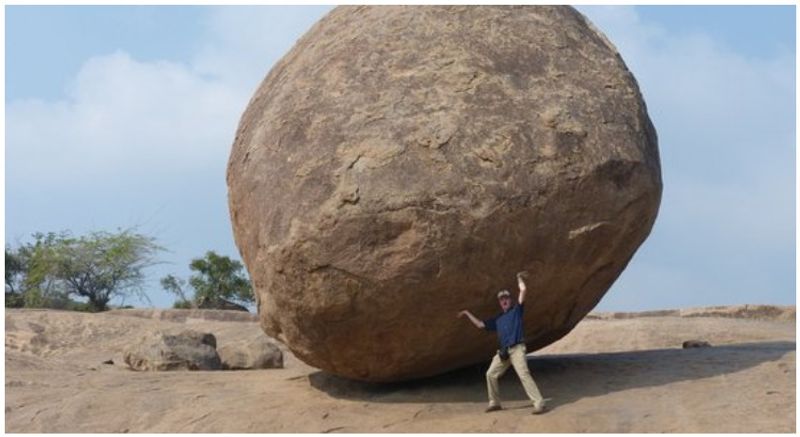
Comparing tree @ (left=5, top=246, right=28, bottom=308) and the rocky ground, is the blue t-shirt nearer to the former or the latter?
the rocky ground

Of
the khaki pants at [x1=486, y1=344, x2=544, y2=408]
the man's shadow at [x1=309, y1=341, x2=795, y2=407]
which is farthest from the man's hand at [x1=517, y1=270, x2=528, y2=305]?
the man's shadow at [x1=309, y1=341, x2=795, y2=407]

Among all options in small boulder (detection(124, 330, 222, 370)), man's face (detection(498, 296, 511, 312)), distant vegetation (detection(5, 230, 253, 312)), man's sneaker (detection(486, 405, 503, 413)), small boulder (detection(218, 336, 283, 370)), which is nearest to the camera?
man's face (detection(498, 296, 511, 312))

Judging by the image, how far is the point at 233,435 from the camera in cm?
708

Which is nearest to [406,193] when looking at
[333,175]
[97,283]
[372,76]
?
[333,175]

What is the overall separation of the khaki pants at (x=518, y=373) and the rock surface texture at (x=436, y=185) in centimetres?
36

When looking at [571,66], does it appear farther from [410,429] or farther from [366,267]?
[410,429]

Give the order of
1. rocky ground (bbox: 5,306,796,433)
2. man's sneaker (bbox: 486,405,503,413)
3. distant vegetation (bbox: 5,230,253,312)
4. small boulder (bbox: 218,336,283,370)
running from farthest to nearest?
distant vegetation (bbox: 5,230,253,312) → small boulder (bbox: 218,336,283,370) → man's sneaker (bbox: 486,405,503,413) → rocky ground (bbox: 5,306,796,433)

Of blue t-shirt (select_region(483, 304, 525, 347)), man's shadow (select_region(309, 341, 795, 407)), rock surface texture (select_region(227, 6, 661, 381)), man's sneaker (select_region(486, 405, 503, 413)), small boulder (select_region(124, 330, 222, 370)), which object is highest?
rock surface texture (select_region(227, 6, 661, 381))

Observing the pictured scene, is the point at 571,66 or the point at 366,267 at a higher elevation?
the point at 571,66

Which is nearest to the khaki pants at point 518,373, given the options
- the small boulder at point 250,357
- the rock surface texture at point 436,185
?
the rock surface texture at point 436,185

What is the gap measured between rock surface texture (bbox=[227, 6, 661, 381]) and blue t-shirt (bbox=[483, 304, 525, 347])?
0.20 metres

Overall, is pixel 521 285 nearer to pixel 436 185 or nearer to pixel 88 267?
pixel 436 185

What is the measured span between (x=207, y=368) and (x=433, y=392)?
3.11 meters

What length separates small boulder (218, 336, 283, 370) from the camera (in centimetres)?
1053
